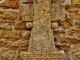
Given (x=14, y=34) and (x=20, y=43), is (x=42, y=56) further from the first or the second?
(x=14, y=34)

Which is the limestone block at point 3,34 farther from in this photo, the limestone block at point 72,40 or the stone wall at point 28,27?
the limestone block at point 72,40

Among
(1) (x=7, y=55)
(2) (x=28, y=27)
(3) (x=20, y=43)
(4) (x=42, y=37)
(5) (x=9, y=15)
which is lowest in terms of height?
(1) (x=7, y=55)

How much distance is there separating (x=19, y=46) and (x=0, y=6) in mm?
576

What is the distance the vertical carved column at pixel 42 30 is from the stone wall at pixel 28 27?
0.24 ft

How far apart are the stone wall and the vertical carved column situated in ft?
0.24

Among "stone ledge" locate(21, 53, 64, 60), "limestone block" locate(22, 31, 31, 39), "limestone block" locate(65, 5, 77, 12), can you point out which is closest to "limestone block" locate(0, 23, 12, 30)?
"limestone block" locate(22, 31, 31, 39)

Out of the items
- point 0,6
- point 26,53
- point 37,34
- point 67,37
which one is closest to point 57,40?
point 67,37

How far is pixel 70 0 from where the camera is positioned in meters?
2.43

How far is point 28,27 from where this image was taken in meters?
2.35

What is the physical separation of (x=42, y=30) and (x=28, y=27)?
0.64 feet

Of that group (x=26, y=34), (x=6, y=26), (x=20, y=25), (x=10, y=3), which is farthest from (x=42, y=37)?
(x=10, y=3)

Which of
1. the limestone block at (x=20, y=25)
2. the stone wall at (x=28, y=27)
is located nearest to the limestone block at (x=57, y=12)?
the stone wall at (x=28, y=27)

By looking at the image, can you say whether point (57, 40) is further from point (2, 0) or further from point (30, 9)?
point (2, 0)

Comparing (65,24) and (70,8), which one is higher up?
(70,8)
